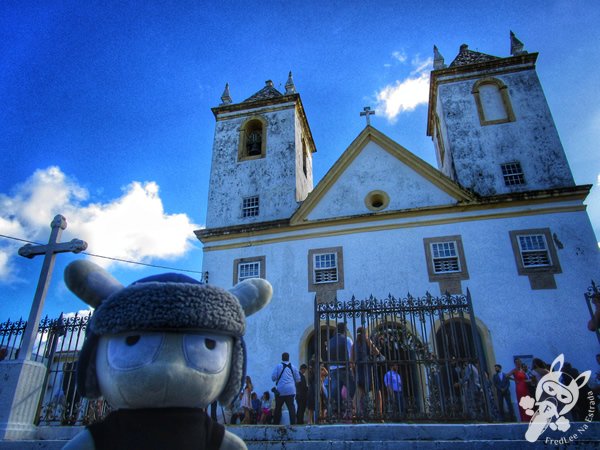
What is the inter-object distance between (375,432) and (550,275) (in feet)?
34.7

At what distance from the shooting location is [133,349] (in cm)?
289

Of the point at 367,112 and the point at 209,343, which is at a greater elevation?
the point at 367,112

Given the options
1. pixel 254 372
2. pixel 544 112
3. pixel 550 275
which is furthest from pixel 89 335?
pixel 544 112

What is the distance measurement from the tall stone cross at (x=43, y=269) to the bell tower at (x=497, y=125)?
13953 mm

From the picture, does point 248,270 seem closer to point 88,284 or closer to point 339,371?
point 339,371

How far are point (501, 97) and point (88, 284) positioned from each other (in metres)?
19.2

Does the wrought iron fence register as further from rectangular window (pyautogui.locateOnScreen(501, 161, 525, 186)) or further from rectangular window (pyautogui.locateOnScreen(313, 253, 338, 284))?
rectangular window (pyautogui.locateOnScreen(501, 161, 525, 186))

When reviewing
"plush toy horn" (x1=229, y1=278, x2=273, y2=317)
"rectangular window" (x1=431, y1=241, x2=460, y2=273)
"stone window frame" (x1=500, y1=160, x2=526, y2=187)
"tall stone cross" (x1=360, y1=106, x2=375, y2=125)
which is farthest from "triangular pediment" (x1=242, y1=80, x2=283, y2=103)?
"plush toy horn" (x1=229, y1=278, x2=273, y2=317)

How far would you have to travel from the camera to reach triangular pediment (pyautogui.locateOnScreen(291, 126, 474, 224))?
1580 centimetres

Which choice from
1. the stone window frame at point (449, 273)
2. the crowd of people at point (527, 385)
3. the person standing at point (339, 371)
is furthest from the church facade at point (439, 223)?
the person standing at point (339, 371)

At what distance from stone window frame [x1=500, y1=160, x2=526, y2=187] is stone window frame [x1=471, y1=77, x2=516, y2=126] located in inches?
85.7

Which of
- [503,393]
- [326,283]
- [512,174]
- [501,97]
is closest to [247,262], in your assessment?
[326,283]

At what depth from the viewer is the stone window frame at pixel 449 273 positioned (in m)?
13.9

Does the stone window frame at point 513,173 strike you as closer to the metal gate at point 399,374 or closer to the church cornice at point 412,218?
the church cornice at point 412,218
